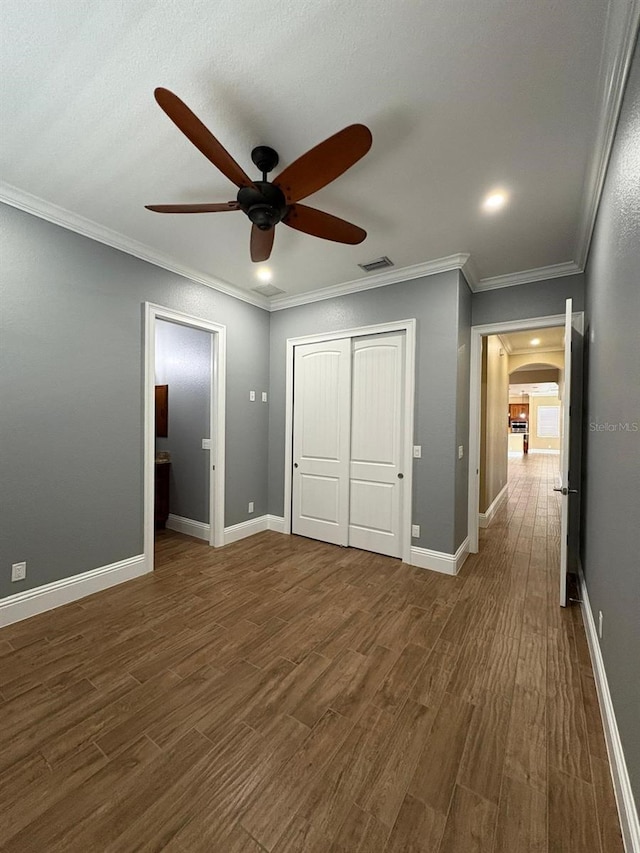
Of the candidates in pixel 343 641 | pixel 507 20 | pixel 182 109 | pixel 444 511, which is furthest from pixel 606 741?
Answer: pixel 182 109

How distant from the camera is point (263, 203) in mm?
1828

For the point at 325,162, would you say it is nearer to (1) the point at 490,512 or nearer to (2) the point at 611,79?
(2) the point at 611,79

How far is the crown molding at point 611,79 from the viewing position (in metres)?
1.20

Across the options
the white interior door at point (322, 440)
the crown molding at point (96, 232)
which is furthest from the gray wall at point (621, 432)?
the crown molding at point (96, 232)

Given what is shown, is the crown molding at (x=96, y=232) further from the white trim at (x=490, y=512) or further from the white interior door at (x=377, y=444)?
the white trim at (x=490, y=512)

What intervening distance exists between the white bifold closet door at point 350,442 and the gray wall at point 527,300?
1.01m

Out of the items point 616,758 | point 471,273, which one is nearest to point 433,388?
point 471,273

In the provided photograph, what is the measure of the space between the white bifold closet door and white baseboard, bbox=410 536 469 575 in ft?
0.71

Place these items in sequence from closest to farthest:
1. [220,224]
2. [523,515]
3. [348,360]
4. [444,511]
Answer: [220,224], [444,511], [348,360], [523,515]

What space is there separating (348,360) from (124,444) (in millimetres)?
2373

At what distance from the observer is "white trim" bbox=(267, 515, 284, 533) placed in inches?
173

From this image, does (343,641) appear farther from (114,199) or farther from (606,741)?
(114,199)

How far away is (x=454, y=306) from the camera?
10.5 ft

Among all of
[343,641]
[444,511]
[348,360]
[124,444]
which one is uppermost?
[348,360]
